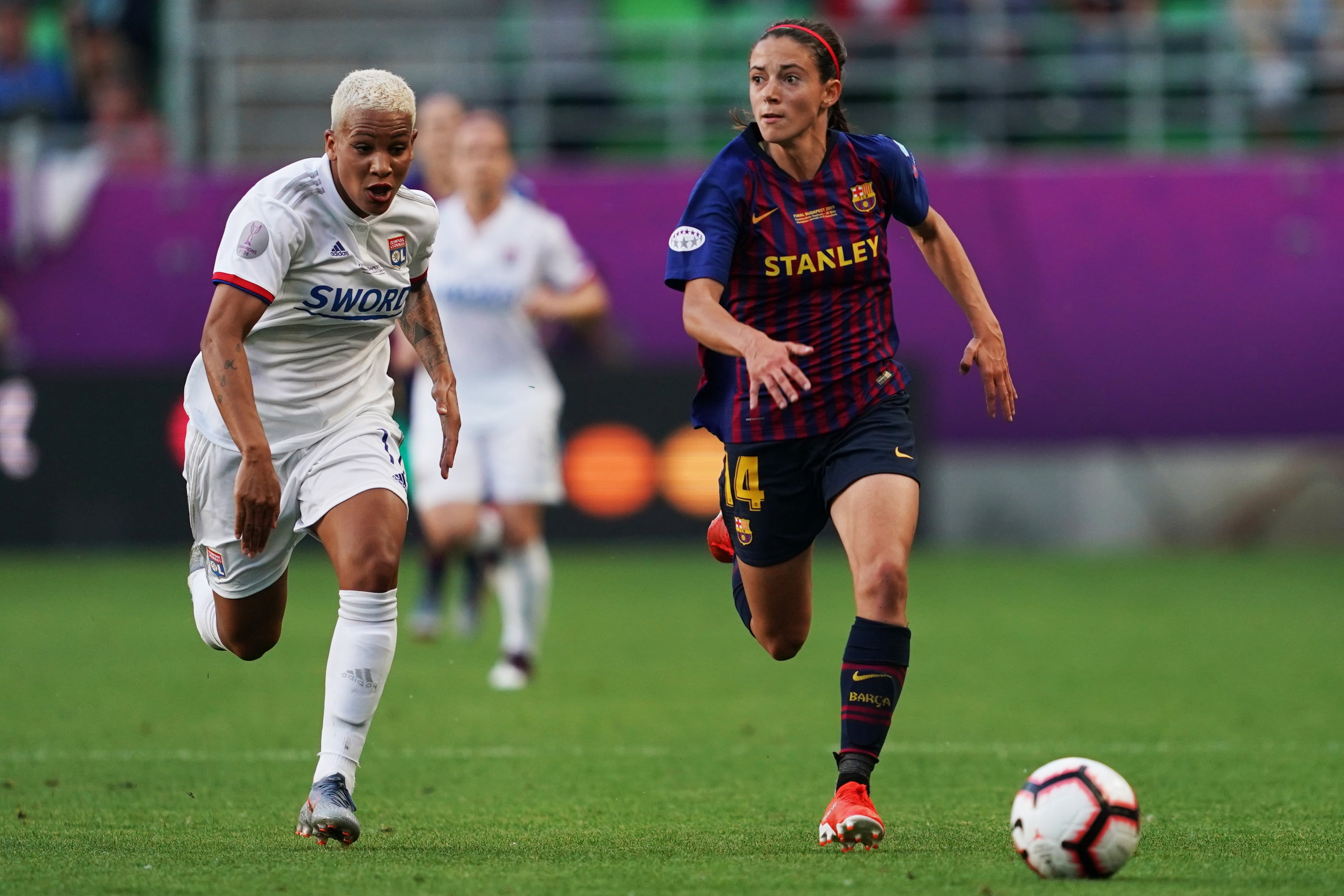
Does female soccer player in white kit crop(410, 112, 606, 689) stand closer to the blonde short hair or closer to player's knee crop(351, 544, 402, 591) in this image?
player's knee crop(351, 544, 402, 591)

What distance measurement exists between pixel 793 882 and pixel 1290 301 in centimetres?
1279

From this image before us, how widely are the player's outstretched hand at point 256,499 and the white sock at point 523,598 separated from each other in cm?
410

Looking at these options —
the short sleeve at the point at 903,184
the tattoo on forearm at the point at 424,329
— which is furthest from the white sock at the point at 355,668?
the short sleeve at the point at 903,184

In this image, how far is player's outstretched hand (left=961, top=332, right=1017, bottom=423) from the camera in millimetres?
5789

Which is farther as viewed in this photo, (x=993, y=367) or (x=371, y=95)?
(x=993, y=367)

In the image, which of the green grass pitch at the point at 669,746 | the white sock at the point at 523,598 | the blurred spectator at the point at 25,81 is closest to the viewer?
the green grass pitch at the point at 669,746

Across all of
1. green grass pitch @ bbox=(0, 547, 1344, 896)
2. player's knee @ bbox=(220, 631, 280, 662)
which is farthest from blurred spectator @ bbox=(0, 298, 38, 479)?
player's knee @ bbox=(220, 631, 280, 662)

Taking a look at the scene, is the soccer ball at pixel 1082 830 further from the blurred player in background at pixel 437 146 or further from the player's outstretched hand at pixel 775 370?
the blurred player in background at pixel 437 146

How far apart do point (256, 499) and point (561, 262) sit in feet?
16.5

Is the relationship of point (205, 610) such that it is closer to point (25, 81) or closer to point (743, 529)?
Answer: point (743, 529)

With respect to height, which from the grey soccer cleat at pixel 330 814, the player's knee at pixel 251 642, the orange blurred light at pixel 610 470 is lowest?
the orange blurred light at pixel 610 470

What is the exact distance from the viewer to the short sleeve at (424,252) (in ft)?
19.2

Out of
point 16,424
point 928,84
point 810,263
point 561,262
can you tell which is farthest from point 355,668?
point 928,84

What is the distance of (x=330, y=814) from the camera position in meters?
5.31
